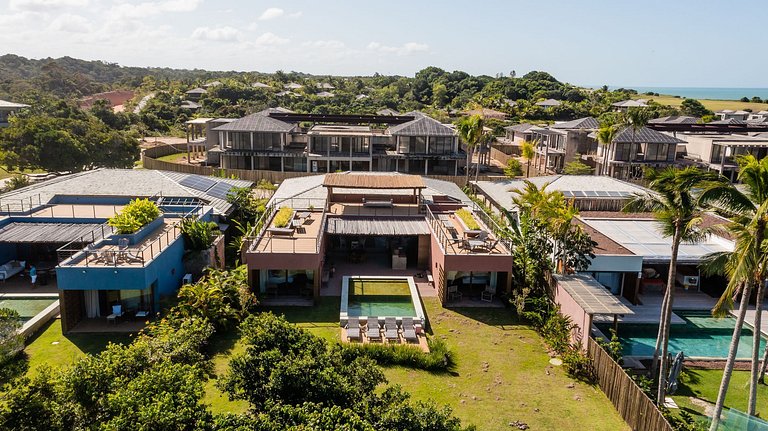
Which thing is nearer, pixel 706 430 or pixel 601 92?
pixel 706 430

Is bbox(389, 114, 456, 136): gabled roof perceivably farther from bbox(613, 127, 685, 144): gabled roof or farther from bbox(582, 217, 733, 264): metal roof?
bbox(582, 217, 733, 264): metal roof

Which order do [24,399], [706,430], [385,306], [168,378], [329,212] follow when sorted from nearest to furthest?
[24,399], [168,378], [706,430], [385,306], [329,212]

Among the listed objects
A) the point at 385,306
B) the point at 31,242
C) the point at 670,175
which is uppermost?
the point at 670,175

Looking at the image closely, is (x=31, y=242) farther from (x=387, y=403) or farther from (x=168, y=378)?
Answer: (x=387, y=403)

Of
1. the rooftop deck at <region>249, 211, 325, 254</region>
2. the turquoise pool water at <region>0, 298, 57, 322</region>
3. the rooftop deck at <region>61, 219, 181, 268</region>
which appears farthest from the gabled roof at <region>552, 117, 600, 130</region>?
the turquoise pool water at <region>0, 298, 57, 322</region>

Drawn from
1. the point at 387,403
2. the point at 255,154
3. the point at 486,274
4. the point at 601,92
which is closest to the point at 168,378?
the point at 387,403

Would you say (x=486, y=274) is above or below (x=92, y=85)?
below
